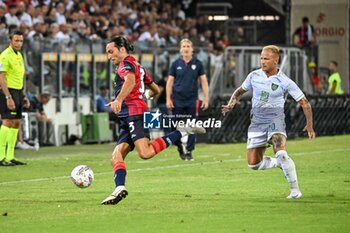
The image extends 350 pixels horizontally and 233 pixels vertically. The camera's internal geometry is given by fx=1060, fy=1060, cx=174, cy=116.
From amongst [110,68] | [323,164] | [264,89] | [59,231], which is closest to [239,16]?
[110,68]

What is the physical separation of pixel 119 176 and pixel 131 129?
63cm

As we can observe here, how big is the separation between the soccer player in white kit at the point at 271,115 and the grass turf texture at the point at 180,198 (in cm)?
45

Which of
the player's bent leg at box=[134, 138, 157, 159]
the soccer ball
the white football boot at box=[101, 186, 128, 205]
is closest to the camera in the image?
the white football boot at box=[101, 186, 128, 205]

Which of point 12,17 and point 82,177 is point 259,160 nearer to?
point 82,177

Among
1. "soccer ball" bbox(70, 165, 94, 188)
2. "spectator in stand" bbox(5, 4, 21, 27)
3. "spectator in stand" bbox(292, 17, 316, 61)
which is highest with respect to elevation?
"spectator in stand" bbox(5, 4, 21, 27)

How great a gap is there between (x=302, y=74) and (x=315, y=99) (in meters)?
1.36

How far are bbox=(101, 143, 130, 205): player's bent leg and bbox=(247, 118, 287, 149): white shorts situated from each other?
168cm

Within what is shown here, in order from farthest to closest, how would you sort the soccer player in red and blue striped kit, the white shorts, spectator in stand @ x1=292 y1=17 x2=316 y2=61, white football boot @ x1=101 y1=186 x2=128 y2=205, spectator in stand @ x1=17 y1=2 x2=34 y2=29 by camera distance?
1. spectator in stand @ x1=292 y1=17 x2=316 y2=61
2. spectator in stand @ x1=17 y1=2 x2=34 y2=29
3. the white shorts
4. the soccer player in red and blue striped kit
5. white football boot @ x1=101 y1=186 x2=128 y2=205

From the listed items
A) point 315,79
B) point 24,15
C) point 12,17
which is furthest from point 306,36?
point 12,17

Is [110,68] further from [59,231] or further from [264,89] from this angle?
[59,231]

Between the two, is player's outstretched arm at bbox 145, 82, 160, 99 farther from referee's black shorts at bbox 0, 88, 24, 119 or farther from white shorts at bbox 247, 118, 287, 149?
referee's black shorts at bbox 0, 88, 24, 119

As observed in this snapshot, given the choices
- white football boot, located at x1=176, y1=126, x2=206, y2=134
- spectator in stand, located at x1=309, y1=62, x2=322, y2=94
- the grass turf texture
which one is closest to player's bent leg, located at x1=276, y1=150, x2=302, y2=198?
the grass turf texture

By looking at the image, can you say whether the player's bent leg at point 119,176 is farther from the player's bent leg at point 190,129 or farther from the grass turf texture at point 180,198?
the player's bent leg at point 190,129

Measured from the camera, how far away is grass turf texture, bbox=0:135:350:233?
11.1 metres
